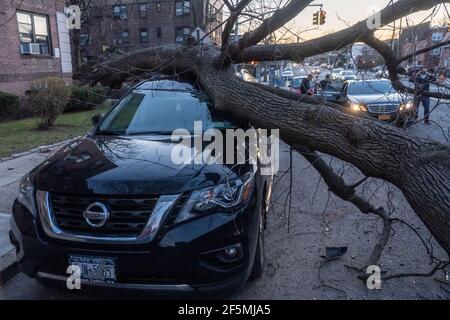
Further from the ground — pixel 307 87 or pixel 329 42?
pixel 329 42

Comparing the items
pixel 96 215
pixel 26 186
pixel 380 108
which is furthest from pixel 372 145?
pixel 380 108

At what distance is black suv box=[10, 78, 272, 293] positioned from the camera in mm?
2686

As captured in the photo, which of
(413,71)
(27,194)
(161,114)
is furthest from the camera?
(161,114)

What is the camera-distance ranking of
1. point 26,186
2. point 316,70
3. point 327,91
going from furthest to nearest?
1. point 327,91
2. point 316,70
3. point 26,186

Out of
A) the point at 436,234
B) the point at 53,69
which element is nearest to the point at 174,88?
the point at 436,234

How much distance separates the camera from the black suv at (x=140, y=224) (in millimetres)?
2686

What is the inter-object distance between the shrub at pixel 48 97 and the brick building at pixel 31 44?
533 centimetres

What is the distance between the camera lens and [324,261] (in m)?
3.98

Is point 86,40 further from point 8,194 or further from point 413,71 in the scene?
point 413,71

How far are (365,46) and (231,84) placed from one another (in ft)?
4.51

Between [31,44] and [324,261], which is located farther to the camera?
[31,44]

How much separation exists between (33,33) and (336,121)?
17.6 metres

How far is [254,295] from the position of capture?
335 centimetres

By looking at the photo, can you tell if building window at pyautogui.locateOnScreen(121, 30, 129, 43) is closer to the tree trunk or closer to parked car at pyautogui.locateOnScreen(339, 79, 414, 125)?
parked car at pyautogui.locateOnScreen(339, 79, 414, 125)
